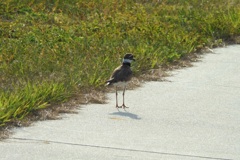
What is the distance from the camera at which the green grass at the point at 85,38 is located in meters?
8.25

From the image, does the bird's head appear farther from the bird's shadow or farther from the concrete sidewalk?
the bird's shadow

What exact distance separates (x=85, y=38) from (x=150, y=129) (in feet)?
14.3

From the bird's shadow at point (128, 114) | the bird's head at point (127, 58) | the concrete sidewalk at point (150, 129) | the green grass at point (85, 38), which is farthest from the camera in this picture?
the bird's head at point (127, 58)

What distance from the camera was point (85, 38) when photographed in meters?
11.4

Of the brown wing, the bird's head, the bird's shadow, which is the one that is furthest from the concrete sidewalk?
the bird's head

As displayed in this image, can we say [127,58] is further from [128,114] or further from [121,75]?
[128,114]

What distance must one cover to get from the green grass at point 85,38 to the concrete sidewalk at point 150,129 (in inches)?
16.8

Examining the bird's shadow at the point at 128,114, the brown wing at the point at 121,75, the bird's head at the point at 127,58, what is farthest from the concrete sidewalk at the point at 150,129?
the bird's head at the point at 127,58

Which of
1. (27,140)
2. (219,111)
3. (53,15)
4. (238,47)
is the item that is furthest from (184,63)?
(27,140)

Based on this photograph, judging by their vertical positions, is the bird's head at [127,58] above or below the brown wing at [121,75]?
above

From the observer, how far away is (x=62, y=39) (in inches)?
451

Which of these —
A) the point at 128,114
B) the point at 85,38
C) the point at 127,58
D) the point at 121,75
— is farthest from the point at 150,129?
the point at 85,38

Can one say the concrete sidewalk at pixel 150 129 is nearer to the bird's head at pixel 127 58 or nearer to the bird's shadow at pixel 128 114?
the bird's shadow at pixel 128 114

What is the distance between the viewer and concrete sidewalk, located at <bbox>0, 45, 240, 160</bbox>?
6414 mm
